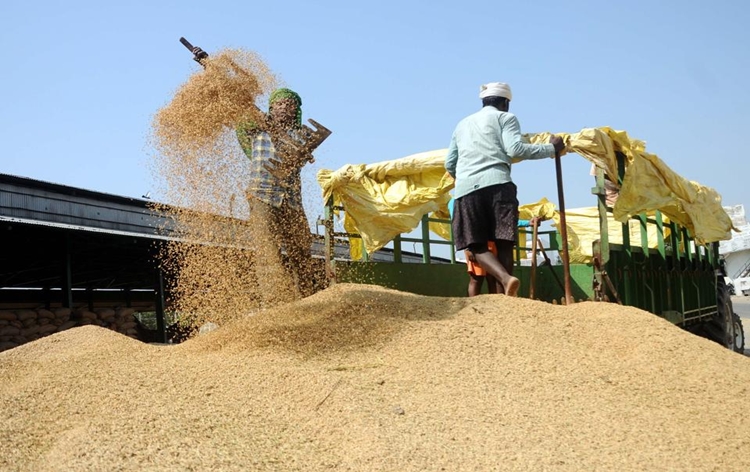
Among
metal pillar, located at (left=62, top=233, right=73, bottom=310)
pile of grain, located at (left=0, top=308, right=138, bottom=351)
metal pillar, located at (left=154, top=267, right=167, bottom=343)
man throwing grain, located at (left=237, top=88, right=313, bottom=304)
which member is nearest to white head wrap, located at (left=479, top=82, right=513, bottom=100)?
man throwing grain, located at (left=237, top=88, right=313, bottom=304)

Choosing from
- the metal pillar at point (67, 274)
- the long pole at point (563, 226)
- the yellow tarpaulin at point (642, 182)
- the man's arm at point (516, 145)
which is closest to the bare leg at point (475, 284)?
the long pole at point (563, 226)

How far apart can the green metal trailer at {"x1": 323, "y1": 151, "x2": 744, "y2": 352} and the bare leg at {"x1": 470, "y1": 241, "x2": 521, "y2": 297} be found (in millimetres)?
484

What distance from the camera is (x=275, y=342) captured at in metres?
3.51

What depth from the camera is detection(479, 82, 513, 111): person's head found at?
184 inches

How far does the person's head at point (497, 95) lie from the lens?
467 centimetres

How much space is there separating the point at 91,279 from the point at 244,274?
950cm

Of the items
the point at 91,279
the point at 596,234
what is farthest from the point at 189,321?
the point at 91,279

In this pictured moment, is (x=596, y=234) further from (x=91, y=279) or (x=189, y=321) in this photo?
(x=91, y=279)

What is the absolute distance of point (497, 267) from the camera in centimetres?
440

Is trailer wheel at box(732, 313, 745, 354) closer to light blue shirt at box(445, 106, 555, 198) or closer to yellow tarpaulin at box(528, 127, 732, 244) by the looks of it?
yellow tarpaulin at box(528, 127, 732, 244)

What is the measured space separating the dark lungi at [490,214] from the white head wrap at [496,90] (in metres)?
0.62

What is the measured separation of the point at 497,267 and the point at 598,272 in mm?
954

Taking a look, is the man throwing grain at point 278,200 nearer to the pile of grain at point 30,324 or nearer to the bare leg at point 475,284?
the bare leg at point 475,284

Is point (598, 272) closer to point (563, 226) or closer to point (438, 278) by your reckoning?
point (563, 226)
